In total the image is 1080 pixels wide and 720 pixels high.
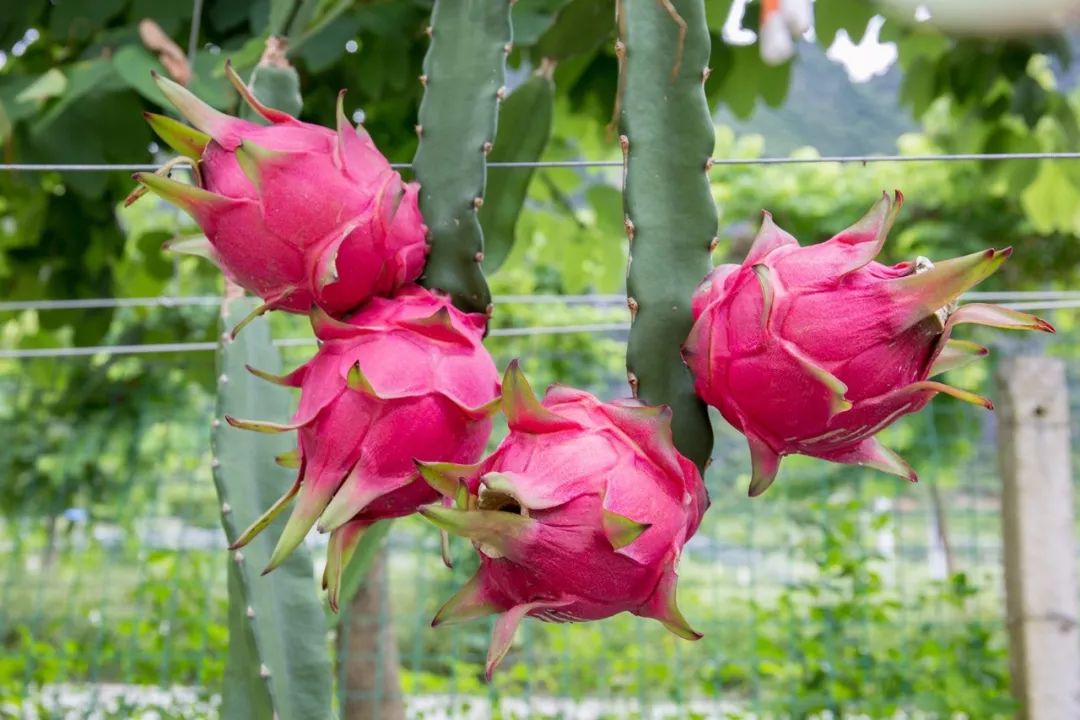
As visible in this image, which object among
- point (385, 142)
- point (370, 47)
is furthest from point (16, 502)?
point (370, 47)

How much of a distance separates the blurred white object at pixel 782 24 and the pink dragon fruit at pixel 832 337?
72 centimetres

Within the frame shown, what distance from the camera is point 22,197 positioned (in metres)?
2.02

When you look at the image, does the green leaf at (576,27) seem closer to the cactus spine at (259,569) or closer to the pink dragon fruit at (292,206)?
the cactus spine at (259,569)

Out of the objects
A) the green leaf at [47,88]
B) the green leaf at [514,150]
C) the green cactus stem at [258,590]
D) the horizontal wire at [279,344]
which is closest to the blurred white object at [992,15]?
the horizontal wire at [279,344]

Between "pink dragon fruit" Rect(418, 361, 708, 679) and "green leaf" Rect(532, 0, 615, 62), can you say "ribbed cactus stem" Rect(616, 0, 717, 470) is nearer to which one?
"pink dragon fruit" Rect(418, 361, 708, 679)

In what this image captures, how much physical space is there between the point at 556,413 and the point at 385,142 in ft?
4.86

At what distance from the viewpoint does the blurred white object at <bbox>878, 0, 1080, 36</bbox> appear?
1676 millimetres

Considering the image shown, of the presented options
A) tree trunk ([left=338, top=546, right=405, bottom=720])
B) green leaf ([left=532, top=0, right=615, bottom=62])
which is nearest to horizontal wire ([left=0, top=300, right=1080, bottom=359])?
green leaf ([left=532, top=0, right=615, bottom=62])

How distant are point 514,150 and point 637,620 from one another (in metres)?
2.11

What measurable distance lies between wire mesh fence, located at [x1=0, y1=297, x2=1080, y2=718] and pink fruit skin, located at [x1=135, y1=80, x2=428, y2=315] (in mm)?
1610

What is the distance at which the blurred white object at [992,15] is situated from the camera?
5.50 ft

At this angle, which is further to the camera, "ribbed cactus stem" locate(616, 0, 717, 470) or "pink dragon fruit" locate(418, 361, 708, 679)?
"ribbed cactus stem" locate(616, 0, 717, 470)

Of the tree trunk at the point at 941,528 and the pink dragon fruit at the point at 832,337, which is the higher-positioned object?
the tree trunk at the point at 941,528

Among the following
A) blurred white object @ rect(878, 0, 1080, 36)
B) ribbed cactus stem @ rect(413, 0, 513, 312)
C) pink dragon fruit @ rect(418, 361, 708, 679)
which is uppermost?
blurred white object @ rect(878, 0, 1080, 36)
